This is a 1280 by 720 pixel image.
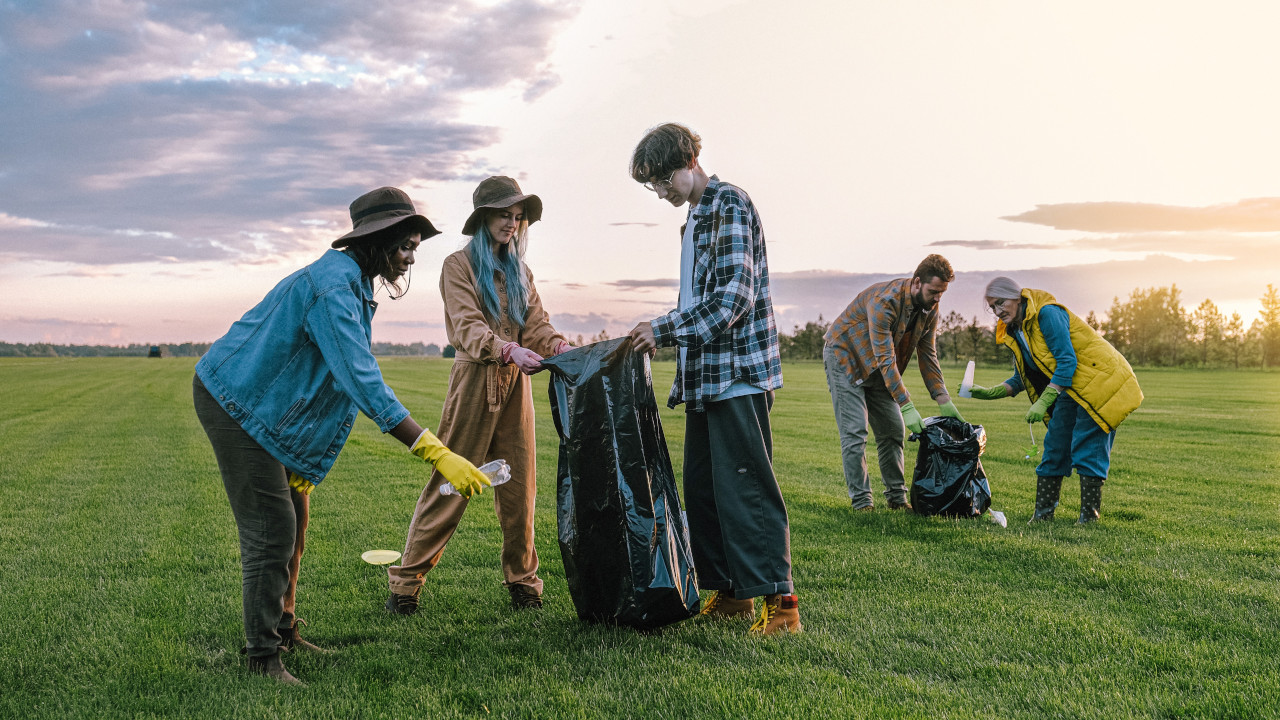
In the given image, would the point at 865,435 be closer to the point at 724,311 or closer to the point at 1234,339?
the point at 724,311

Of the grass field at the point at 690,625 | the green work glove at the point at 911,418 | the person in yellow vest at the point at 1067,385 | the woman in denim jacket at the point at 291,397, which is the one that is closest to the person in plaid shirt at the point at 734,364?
the grass field at the point at 690,625

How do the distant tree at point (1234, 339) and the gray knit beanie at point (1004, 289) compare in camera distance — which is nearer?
the gray knit beanie at point (1004, 289)

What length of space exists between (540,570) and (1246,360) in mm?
69353

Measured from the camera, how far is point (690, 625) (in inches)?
137

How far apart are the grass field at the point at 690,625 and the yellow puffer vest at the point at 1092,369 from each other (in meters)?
0.82

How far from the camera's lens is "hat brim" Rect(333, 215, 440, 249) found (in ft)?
9.26

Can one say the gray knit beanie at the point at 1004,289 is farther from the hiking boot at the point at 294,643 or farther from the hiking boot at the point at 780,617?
the hiking boot at the point at 294,643

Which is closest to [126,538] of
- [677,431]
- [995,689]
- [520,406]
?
[520,406]

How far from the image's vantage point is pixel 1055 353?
18.2 feet

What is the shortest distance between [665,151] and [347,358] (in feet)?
5.05

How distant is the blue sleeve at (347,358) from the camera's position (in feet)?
8.69

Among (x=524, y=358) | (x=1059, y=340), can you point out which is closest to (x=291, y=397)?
(x=524, y=358)

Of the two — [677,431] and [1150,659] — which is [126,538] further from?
[677,431]

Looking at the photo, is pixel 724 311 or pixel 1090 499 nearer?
pixel 724 311
